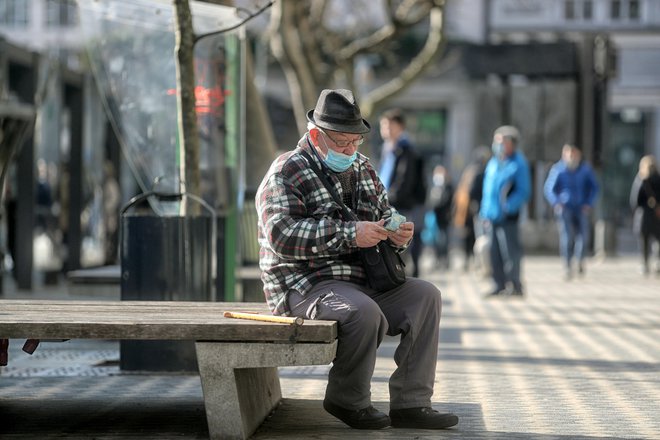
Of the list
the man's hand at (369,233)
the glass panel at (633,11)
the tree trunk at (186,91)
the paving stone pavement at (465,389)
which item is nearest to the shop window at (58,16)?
the glass panel at (633,11)

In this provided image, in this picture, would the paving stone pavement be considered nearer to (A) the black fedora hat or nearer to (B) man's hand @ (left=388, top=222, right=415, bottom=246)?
(B) man's hand @ (left=388, top=222, right=415, bottom=246)

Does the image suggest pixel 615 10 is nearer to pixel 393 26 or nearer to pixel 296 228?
pixel 393 26

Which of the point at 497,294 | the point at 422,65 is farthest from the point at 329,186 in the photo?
the point at 422,65

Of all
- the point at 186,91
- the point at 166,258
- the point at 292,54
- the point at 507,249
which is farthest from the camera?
the point at 292,54

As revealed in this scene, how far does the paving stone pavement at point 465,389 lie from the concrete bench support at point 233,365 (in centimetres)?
28

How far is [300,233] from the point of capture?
261 inches

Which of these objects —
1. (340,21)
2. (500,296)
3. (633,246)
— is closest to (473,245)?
(500,296)

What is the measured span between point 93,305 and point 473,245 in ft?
57.0

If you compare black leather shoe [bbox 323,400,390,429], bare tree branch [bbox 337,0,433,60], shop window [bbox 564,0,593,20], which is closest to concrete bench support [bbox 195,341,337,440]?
black leather shoe [bbox 323,400,390,429]

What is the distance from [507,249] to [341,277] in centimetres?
972

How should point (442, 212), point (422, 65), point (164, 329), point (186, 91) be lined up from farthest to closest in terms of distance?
1. point (442, 212)
2. point (422, 65)
3. point (186, 91)
4. point (164, 329)

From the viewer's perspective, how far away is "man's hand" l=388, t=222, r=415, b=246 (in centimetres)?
673

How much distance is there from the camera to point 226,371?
249 inches

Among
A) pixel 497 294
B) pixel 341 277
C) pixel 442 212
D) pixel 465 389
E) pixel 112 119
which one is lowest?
pixel 497 294
